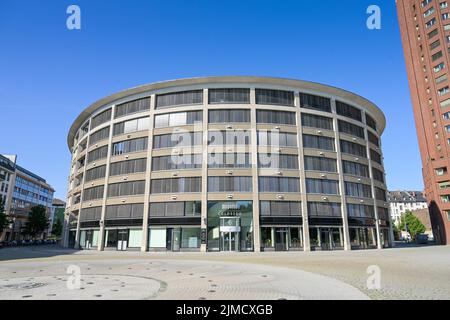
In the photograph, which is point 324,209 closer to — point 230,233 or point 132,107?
point 230,233

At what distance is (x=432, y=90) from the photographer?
183 ft

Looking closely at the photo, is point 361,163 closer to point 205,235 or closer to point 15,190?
point 205,235

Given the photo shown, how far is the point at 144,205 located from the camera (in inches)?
1524

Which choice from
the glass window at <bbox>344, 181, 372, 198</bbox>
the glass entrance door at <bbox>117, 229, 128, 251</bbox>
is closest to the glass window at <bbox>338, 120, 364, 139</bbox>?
the glass window at <bbox>344, 181, 372, 198</bbox>

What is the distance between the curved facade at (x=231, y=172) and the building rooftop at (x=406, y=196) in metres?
102

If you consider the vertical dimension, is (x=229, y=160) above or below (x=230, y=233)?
above

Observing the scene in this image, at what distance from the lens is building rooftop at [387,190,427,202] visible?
5223 inches

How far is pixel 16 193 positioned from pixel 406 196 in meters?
155

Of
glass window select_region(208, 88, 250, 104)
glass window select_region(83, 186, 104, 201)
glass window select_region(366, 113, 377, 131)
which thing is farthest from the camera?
glass window select_region(366, 113, 377, 131)

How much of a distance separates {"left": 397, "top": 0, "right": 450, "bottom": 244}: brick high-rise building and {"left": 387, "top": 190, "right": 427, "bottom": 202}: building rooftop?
84298 millimetres

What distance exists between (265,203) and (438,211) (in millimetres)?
35903

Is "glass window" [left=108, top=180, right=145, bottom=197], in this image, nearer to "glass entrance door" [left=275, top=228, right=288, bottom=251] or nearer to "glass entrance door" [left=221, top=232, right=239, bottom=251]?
"glass entrance door" [left=221, top=232, right=239, bottom=251]

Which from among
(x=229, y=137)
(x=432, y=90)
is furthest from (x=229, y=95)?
(x=432, y=90)

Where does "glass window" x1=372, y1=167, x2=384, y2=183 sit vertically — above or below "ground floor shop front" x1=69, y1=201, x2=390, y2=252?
above
